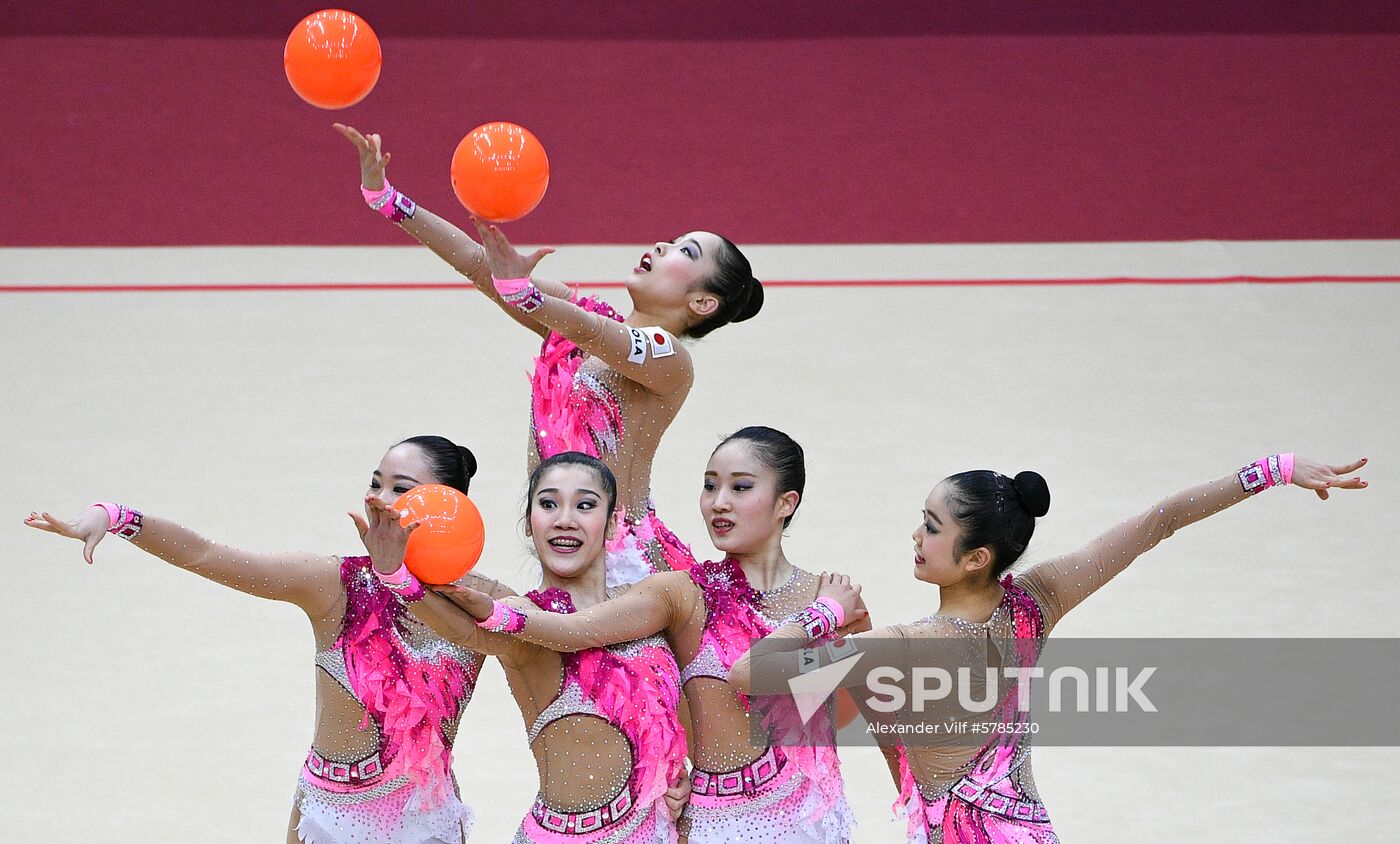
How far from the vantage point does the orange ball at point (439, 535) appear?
2.55m

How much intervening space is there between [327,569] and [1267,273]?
5586mm

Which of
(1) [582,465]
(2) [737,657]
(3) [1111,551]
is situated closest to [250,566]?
(1) [582,465]

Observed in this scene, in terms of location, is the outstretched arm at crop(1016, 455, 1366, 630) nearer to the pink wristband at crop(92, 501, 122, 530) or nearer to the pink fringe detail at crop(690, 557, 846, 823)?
the pink fringe detail at crop(690, 557, 846, 823)

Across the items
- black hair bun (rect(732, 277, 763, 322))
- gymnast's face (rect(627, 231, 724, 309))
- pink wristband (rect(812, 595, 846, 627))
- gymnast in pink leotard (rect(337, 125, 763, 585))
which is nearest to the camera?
pink wristband (rect(812, 595, 846, 627))

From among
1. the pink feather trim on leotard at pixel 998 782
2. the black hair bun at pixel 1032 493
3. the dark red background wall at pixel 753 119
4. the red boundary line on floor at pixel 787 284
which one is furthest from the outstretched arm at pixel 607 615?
the dark red background wall at pixel 753 119

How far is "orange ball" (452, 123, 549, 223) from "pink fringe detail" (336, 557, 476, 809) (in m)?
0.65

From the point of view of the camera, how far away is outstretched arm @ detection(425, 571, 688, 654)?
2646 millimetres

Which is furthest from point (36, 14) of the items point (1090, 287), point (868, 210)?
point (1090, 287)

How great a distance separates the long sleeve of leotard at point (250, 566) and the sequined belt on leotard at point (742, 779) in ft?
2.21

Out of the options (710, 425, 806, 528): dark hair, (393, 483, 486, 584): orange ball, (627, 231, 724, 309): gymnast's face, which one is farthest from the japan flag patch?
(393, 483, 486, 584): orange ball

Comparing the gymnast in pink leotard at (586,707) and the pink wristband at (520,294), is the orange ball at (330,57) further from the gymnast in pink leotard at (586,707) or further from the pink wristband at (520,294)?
the gymnast in pink leotard at (586,707)

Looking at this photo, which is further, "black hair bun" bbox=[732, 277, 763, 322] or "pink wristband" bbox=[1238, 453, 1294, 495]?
"black hair bun" bbox=[732, 277, 763, 322]

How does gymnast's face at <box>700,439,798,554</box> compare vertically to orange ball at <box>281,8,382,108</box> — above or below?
below

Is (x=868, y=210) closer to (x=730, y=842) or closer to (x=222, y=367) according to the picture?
(x=222, y=367)
